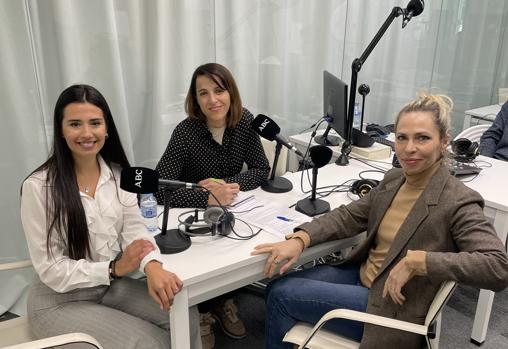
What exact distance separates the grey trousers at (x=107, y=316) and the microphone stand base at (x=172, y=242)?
0.21 m

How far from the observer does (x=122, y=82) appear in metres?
2.53

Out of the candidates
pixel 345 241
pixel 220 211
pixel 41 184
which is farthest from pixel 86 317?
pixel 345 241

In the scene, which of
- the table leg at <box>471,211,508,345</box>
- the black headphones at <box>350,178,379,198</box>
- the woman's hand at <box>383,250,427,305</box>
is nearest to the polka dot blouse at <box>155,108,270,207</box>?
the black headphones at <box>350,178,379,198</box>

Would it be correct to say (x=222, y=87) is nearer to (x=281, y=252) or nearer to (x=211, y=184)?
(x=211, y=184)

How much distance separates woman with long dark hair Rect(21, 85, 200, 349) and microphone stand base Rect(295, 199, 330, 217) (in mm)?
594

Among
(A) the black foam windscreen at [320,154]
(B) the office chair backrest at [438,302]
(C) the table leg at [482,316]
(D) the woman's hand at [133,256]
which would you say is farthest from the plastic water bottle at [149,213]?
(C) the table leg at [482,316]

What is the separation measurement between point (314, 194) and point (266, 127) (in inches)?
14.0

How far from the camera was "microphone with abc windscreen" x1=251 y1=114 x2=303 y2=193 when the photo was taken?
1.95 meters

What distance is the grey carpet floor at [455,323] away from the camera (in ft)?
7.00

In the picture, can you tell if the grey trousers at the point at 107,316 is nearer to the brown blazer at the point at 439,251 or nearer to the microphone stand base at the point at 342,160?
the brown blazer at the point at 439,251

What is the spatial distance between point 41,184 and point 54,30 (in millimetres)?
1217

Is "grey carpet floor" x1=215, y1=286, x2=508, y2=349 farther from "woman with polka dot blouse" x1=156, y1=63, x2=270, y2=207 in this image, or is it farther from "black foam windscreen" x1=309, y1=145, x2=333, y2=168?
"black foam windscreen" x1=309, y1=145, x2=333, y2=168

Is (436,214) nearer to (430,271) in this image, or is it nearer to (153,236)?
(430,271)

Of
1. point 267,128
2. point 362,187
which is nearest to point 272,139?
point 267,128
